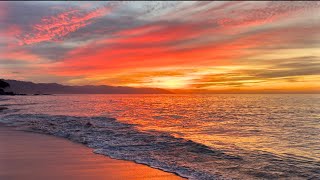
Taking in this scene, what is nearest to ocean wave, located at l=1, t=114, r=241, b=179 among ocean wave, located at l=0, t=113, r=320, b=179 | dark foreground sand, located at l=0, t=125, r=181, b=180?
ocean wave, located at l=0, t=113, r=320, b=179

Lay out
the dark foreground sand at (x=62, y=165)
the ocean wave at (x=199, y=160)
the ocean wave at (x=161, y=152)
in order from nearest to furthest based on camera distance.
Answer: the dark foreground sand at (x=62, y=165), the ocean wave at (x=199, y=160), the ocean wave at (x=161, y=152)

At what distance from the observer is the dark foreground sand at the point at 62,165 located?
9.61m

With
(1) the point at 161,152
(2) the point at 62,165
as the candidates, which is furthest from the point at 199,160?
(2) the point at 62,165

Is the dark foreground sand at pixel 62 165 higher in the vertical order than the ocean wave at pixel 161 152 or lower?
higher

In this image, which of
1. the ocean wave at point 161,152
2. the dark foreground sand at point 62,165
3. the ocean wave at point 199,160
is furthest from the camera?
the ocean wave at point 161,152

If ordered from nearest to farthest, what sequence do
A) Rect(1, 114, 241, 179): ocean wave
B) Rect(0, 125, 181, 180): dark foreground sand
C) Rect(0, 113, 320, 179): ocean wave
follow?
Rect(0, 125, 181, 180): dark foreground sand, Rect(0, 113, 320, 179): ocean wave, Rect(1, 114, 241, 179): ocean wave

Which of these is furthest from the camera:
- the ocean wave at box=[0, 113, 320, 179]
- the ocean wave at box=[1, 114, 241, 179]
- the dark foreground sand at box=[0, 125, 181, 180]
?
the ocean wave at box=[1, 114, 241, 179]

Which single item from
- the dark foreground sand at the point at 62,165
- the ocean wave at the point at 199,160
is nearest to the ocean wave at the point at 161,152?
the ocean wave at the point at 199,160

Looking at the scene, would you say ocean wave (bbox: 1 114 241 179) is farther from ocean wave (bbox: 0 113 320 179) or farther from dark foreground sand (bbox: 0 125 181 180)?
dark foreground sand (bbox: 0 125 181 180)

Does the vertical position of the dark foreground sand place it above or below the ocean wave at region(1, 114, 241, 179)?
above

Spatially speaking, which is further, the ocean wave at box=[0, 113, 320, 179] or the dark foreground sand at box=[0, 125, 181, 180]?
the ocean wave at box=[0, 113, 320, 179]

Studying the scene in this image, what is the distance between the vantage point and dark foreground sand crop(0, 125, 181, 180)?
9.61m

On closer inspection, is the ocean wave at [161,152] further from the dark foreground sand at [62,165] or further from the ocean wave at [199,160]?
the dark foreground sand at [62,165]

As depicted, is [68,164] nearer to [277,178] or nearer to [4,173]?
[4,173]
